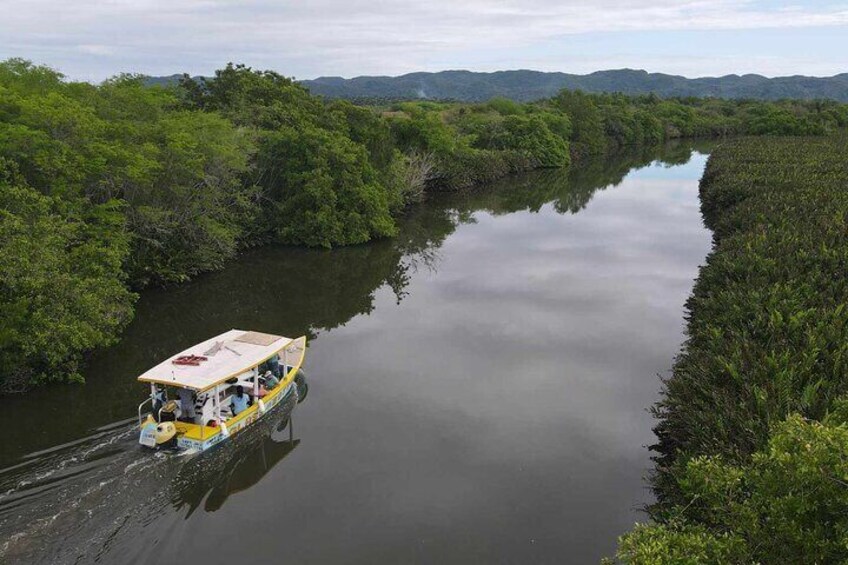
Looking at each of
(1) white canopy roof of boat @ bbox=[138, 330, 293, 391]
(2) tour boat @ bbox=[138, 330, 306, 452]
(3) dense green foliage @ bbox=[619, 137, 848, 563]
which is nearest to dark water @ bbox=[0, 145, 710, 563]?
(2) tour boat @ bbox=[138, 330, 306, 452]

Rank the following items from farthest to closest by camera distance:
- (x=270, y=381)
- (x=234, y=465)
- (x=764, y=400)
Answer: (x=270, y=381) < (x=234, y=465) < (x=764, y=400)

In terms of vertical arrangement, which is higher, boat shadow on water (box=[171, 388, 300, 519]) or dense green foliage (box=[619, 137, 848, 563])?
dense green foliage (box=[619, 137, 848, 563])

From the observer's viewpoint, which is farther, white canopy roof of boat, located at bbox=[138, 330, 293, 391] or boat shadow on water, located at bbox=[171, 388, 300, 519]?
white canopy roof of boat, located at bbox=[138, 330, 293, 391]

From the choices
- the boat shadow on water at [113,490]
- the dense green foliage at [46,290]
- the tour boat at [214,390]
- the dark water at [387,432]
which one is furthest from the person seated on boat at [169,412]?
the dense green foliage at [46,290]

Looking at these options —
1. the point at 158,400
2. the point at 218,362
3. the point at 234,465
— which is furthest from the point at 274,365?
the point at 234,465

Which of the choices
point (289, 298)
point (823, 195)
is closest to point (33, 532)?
point (289, 298)

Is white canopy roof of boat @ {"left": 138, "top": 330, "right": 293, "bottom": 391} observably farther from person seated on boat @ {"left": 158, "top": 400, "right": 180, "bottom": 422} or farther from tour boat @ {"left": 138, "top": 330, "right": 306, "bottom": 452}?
person seated on boat @ {"left": 158, "top": 400, "right": 180, "bottom": 422}

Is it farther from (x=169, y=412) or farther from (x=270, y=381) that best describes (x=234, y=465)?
(x=270, y=381)
